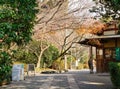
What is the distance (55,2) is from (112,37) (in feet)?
35.8

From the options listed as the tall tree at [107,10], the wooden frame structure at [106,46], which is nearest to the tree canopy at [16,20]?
the tall tree at [107,10]

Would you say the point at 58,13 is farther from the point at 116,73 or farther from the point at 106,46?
the point at 106,46

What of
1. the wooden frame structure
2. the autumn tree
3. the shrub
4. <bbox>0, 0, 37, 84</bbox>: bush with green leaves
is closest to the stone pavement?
the shrub

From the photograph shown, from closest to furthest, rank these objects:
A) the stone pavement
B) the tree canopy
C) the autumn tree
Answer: the tree canopy → the stone pavement → the autumn tree

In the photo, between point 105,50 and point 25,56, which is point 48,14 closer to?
point 105,50

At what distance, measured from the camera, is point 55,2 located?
19.8m

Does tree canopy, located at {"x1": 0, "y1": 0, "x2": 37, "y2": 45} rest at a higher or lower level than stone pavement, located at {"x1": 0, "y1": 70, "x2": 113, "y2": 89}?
higher

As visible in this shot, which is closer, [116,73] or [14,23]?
[14,23]

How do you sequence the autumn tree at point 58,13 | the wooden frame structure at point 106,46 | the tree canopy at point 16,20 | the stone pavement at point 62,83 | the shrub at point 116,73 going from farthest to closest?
1. the wooden frame structure at point 106,46
2. the autumn tree at point 58,13
3. the stone pavement at point 62,83
4. the shrub at point 116,73
5. the tree canopy at point 16,20

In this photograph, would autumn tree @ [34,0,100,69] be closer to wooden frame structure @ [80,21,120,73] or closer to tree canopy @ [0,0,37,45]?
tree canopy @ [0,0,37,45]

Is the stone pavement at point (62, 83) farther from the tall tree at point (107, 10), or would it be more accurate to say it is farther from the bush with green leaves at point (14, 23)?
the bush with green leaves at point (14, 23)

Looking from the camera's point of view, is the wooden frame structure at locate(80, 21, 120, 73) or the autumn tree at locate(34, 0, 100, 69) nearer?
the autumn tree at locate(34, 0, 100, 69)

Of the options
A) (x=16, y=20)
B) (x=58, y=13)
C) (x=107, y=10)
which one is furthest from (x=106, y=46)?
(x=16, y=20)

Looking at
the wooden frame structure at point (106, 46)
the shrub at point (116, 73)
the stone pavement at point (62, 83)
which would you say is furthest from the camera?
the wooden frame structure at point (106, 46)
